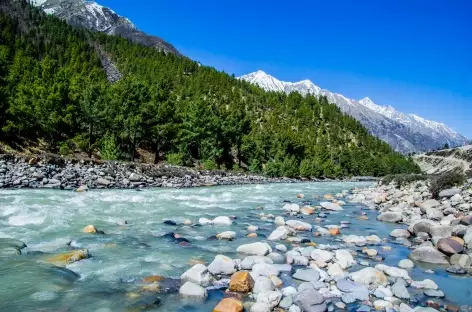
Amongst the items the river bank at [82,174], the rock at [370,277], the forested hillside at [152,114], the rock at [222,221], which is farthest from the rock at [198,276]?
the forested hillside at [152,114]

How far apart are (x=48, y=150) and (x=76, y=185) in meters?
20.5

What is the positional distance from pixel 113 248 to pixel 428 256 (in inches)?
371

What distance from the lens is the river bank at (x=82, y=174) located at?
2338 centimetres

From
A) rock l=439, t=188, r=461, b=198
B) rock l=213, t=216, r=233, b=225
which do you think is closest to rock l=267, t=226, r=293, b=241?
rock l=213, t=216, r=233, b=225

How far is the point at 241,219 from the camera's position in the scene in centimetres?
1716

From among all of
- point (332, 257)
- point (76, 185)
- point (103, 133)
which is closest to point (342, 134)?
point (103, 133)

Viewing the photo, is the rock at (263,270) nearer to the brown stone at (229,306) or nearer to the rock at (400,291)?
the brown stone at (229,306)

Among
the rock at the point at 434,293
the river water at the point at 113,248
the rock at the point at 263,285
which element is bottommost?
the river water at the point at 113,248

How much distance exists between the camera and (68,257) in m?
9.20

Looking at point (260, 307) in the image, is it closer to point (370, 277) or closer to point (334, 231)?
point (370, 277)

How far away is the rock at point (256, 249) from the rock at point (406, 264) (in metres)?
3.71

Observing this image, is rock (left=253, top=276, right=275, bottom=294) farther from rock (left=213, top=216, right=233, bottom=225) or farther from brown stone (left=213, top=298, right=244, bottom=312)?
rock (left=213, top=216, right=233, bottom=225)

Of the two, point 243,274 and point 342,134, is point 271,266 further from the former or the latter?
point 342,134

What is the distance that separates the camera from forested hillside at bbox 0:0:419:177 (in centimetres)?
4281
